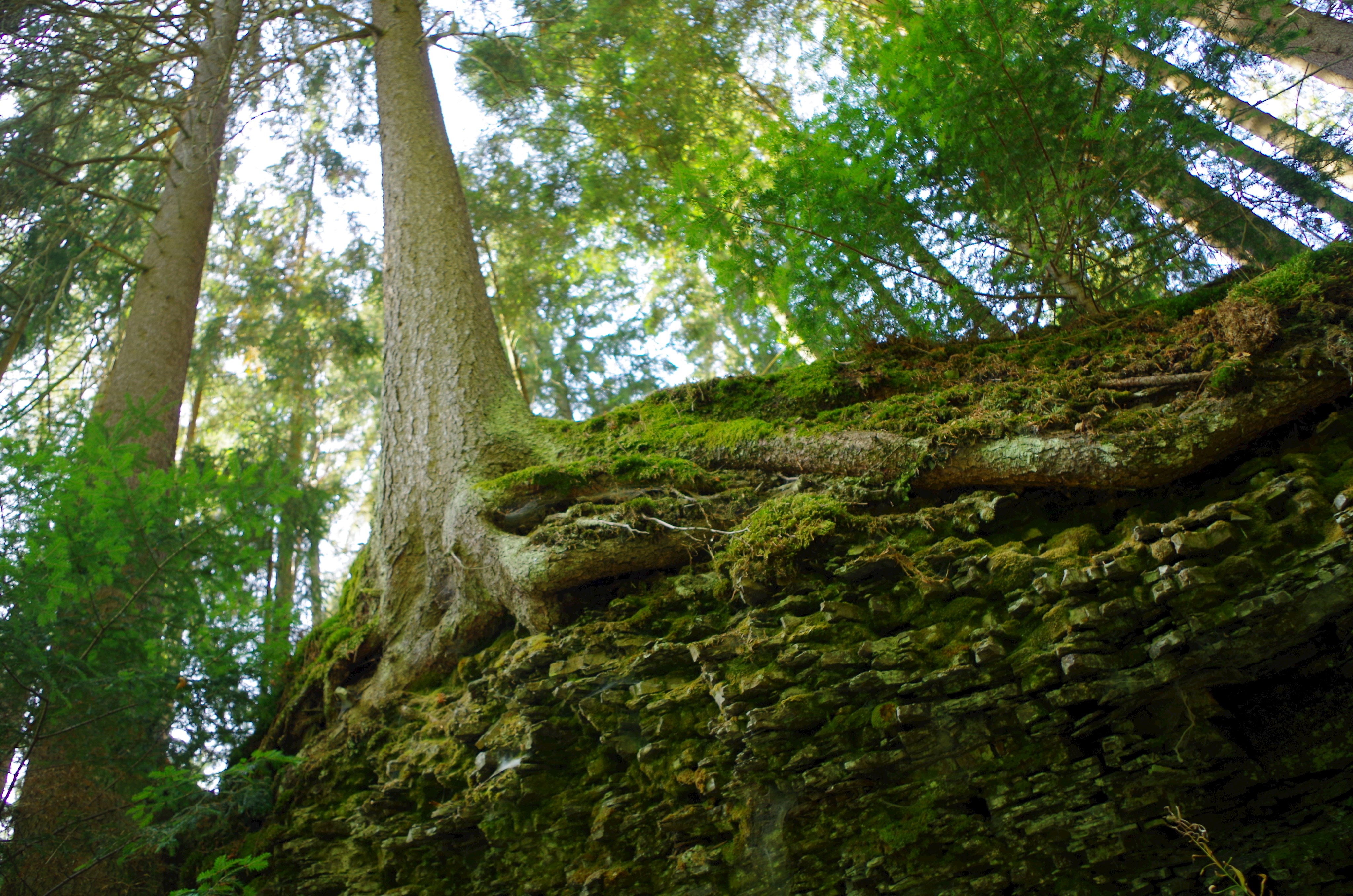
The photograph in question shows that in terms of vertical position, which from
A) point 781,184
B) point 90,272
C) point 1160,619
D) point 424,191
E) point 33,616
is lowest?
point 1160,619

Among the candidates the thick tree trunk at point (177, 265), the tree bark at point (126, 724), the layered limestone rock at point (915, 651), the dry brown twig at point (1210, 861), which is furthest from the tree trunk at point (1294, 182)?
the thick tree trunk at point (177, 265)

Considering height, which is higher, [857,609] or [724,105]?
[724,105]

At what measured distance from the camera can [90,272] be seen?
840cm

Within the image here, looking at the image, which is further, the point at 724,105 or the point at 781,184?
the point at 724,105

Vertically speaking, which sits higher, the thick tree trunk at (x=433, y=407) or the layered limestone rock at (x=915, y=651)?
the thick tree trunk at (x=433, y=407)

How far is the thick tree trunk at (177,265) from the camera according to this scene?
7332 mm

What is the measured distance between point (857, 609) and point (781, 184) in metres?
2.66

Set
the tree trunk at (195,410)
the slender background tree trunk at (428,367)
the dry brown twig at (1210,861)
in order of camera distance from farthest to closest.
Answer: the tree trunk at (195,410)
the slender background tree trunk at (428,367)
the dry brown twig at (1210,861)

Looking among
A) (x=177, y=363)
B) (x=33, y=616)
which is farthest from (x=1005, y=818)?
(x=177, y=363)

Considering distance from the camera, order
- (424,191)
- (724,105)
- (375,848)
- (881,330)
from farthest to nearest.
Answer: (724,105) < (424,191) < (881,330) < (375,848)

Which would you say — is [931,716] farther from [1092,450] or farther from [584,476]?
[584,476]

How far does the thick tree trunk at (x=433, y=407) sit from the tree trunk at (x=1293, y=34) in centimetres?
466

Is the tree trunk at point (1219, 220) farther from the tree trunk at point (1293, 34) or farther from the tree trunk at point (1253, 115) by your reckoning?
the tree trunk at point (1293, 34)

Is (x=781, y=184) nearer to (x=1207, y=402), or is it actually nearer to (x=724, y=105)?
(x=1207, y=402)
